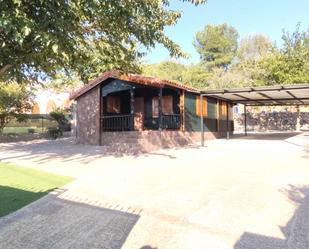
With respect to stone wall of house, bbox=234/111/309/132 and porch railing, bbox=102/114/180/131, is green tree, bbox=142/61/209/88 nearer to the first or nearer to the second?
stone wall of house, bbox=234/111/309/132

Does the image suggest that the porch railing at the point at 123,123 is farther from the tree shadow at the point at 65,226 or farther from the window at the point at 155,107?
the tree shadow at the point at 65,226

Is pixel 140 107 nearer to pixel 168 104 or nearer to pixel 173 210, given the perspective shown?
pixel 168 104

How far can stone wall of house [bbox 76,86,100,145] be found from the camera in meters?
19.3

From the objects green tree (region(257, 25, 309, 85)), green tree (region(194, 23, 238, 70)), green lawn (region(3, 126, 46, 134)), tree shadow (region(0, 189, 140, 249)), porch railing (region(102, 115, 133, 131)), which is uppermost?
green tree (region(194, 23, 238, 70))

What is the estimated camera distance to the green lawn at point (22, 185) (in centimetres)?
680

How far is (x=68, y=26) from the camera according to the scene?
7477 mm

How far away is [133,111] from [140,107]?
3.15m

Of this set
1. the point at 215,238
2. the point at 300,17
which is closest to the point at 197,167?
the point at 215,238

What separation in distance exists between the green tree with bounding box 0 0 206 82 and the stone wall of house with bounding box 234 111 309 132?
24.3 metres

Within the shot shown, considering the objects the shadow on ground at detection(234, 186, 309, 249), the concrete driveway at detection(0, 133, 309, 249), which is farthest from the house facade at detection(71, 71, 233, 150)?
the shadow on ground at detection(234, 186, 309, 249)

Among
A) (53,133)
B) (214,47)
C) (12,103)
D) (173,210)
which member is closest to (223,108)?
(53,133)

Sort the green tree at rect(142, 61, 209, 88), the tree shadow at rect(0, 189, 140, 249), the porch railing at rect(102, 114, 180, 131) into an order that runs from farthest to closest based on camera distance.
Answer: the green tree at rect(142, 61, 209, 88) < the porch railing at rect(102, 114, 180, 131) < the tree shadow at rect(0, 189, 140, 249)

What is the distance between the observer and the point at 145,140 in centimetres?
1502

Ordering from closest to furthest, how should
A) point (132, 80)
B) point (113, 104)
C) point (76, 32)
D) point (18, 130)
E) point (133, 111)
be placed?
point (76, 32) < point (132, 80) < point (133, 111) < point (113, 104) < point (18, 130)
